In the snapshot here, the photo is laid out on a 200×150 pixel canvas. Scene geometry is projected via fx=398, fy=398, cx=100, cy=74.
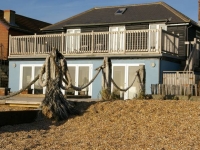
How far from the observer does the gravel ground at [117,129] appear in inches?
346

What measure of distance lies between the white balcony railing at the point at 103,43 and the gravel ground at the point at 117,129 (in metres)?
7.20

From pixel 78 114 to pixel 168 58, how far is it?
352 inches

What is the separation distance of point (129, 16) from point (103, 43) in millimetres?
5147

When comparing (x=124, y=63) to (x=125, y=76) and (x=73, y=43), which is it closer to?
(x=125, y=76)

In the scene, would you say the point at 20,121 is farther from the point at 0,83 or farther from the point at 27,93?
the point at 0,83

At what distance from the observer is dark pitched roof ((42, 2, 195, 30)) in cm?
2420

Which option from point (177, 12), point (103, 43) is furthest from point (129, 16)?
point (103, 43)

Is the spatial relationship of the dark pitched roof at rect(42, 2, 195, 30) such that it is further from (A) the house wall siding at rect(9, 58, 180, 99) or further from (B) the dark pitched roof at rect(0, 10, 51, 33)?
(B) the dark pitched roof at rect(0, 10, 51, 33)

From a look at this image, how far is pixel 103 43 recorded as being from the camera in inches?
841

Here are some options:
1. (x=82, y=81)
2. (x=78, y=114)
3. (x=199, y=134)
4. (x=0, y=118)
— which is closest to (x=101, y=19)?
(x=82, y=81)

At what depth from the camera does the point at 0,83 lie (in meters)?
27.2

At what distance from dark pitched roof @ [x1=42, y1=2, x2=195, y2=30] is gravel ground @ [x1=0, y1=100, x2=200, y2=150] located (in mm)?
12035

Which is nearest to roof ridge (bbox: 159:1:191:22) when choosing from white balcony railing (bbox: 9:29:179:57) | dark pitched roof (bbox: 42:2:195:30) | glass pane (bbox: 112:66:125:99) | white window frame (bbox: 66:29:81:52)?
dark pitched roof (bbox: 42:2:195:30)

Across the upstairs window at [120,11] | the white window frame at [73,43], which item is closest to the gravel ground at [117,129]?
the white window frame at [73,43]
